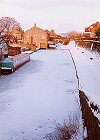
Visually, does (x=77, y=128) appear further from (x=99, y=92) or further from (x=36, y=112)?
(x=99, y=92)

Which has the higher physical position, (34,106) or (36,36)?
(36,36)

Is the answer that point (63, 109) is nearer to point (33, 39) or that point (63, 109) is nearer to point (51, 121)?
point (51, 121)

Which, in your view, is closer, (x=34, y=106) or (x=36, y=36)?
(x=34, y=106)

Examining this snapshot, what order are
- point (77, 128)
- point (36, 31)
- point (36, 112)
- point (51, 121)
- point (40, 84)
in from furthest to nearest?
1. point (36, 31)
2. point (40, 84)
3. point (36, 112)
4. point (51, 121)
5. point (77, 128)

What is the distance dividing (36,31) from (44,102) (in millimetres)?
70217

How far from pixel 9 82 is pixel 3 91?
395 centimetres

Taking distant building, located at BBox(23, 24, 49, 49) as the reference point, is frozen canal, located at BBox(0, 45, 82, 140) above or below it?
below

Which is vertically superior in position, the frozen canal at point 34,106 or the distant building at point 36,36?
the distant building at point 36,36

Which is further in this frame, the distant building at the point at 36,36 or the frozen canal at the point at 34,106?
the distant building at the point at 36,36

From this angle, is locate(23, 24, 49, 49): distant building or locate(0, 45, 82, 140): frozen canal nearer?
locate(0, 45, 82, 140): frozen canal

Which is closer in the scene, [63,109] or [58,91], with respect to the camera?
[63,109]

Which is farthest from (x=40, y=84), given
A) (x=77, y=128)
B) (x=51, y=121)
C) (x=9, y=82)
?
(x=77, y=128)

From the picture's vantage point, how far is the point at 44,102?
60.1 feet

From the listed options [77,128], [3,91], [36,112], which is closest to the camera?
[77,128]
